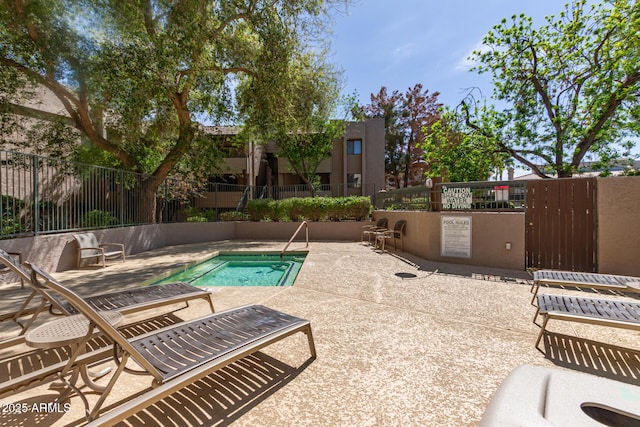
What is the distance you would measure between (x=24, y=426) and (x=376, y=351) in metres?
2.78

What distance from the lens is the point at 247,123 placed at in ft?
38.8

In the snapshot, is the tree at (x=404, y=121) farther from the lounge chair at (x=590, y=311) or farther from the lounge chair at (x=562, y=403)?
the lounge chair at (x=562, y=403)

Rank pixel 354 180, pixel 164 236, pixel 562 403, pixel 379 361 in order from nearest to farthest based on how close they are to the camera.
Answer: pixel 562 403
pixel 379 361
pixel 164 236
pixel 354 180

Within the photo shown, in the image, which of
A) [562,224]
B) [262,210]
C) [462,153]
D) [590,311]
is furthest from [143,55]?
[462,153]

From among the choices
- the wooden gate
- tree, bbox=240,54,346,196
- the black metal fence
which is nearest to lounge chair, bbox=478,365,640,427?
the wooden gate

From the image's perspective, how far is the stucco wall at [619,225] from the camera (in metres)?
5.52

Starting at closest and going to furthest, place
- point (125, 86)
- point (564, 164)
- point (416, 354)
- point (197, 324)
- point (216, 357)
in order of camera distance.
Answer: point (216, 357)
point (197, 324)
point (416, 354)
point (125, 86)
point (564, 164)

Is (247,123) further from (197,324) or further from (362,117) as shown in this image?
(362,117)

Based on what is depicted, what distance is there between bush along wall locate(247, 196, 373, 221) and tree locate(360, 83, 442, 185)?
64.8 feet

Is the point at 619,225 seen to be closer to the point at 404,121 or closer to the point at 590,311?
the point at 590,311

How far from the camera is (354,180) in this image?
874 inches

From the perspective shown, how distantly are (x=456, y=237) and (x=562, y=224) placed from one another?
2.24m

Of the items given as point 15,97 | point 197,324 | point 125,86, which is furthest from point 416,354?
point 15,97

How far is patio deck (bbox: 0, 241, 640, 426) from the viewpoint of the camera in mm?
1939
